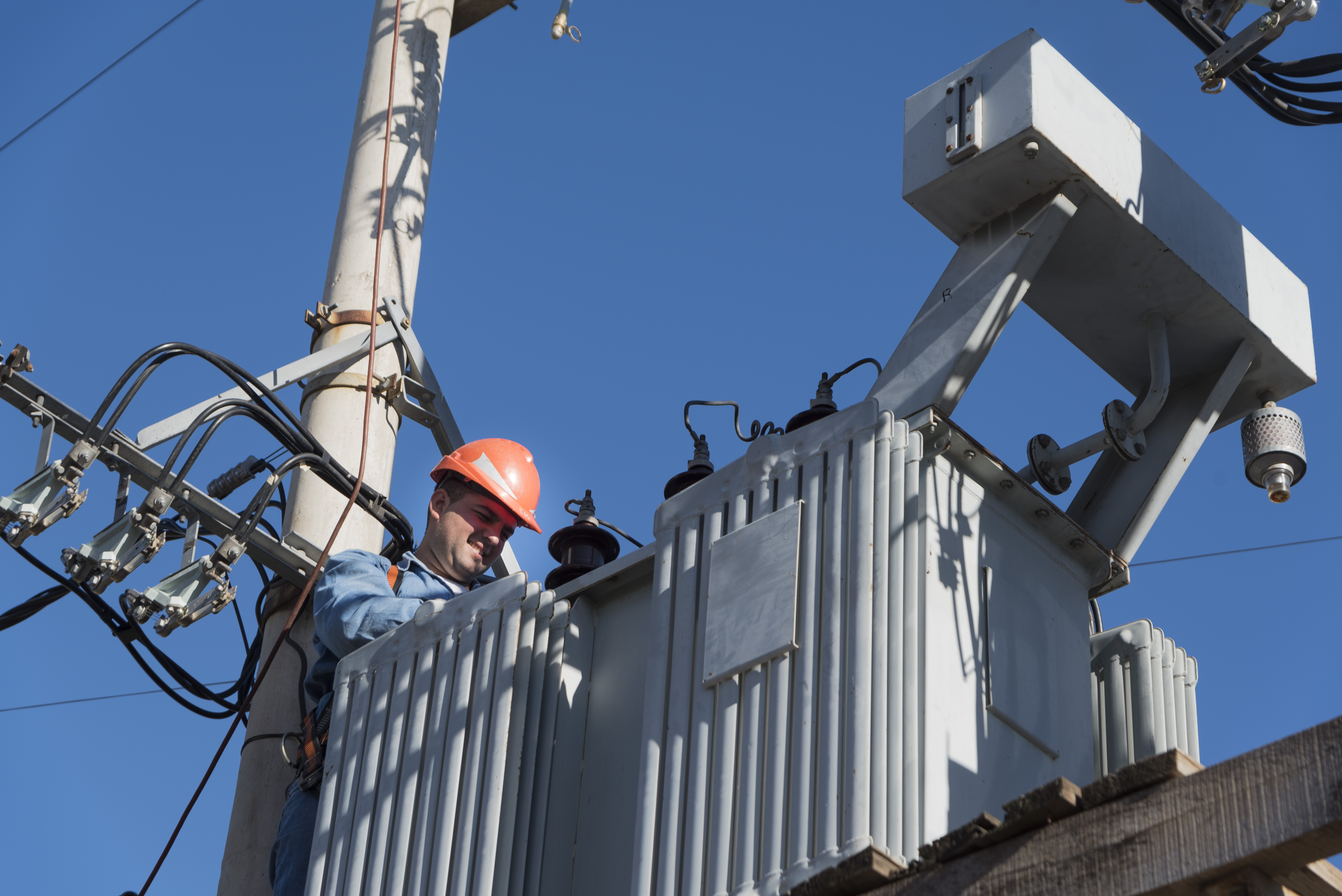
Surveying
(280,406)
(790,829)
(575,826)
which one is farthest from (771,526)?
(280,406)

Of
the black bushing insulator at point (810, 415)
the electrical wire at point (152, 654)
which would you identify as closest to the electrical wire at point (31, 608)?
the electrical wire at point (152, 654)

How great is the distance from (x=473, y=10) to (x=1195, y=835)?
8.87 m

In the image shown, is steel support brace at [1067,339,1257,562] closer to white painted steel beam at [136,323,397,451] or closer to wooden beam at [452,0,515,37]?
white painted steel beam at [136,323,397,451]

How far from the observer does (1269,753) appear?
10.4ft

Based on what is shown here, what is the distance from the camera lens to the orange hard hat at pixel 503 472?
25.0 feet

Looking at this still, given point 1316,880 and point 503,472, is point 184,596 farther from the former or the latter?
point 1316,880

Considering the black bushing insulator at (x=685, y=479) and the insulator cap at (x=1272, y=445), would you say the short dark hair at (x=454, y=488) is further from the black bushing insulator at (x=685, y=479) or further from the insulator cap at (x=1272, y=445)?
the insulator cap at (x=1272, y=445)

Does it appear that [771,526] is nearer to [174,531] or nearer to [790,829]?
[790,829]

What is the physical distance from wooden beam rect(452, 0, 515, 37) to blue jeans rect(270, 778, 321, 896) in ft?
19.1

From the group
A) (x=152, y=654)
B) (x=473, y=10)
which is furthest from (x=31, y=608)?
(x=473, y=10)

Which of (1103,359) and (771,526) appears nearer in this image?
(771,526)

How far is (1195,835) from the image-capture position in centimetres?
322

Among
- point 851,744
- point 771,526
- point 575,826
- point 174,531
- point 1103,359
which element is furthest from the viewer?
point 174,531

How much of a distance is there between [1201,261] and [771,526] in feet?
7.07
